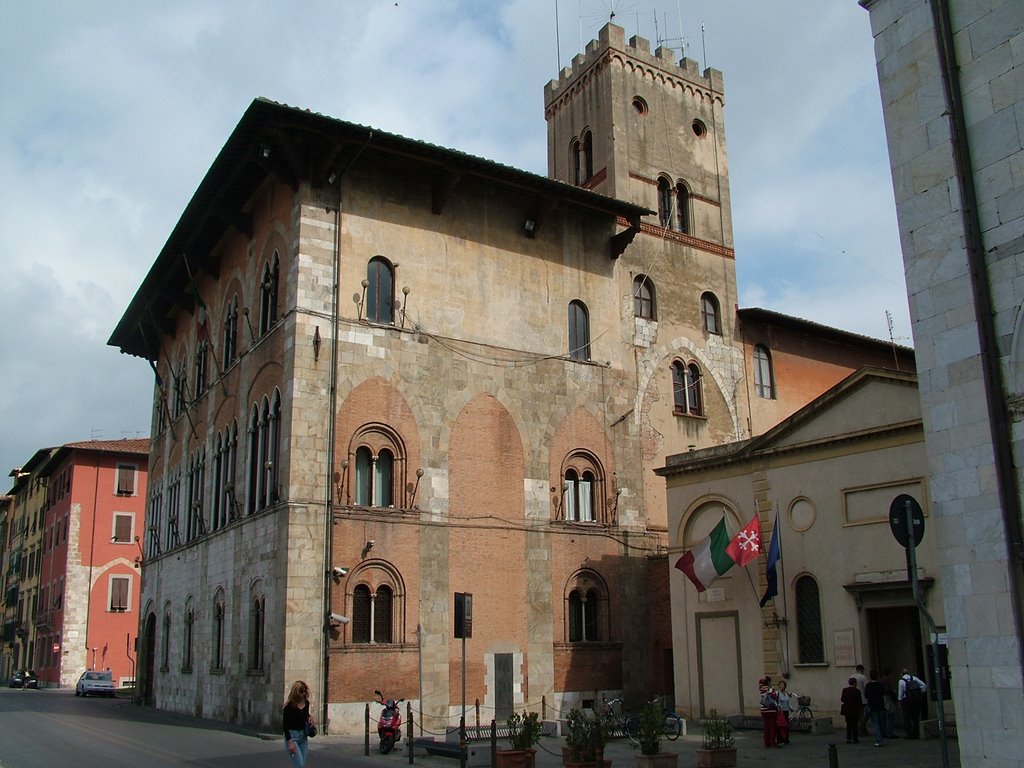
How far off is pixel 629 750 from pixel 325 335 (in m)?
11.8

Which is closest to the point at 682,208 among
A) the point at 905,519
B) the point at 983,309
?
the point at 983,309

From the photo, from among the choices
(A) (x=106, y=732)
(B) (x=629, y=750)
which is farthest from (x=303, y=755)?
(A) (x=106, y=732)

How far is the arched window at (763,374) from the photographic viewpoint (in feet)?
108

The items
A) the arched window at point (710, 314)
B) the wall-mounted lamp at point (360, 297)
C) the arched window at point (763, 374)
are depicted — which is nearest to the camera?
the wall-mounted lamp at point (360, 297)

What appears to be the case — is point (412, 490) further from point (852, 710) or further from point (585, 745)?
point (585, 745)

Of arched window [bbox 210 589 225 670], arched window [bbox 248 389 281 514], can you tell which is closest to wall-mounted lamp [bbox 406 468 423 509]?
arched window [bbox 248 389 281 514]

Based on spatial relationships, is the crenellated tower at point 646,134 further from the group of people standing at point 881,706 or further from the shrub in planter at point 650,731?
the shrub in planter at point 650,731

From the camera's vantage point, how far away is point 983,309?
10.4 metres

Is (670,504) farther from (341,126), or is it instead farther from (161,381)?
(161,381)

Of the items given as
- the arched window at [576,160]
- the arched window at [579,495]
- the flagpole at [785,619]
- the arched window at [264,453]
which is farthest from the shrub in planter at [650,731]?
the arched window at [576,160]

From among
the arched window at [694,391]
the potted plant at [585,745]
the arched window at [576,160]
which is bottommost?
the potted plant at [585,745]

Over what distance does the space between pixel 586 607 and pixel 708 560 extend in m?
5.20

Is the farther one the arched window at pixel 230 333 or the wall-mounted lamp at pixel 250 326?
the arched window at pixel 230 333

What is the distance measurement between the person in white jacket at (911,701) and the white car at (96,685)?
1431 inches
